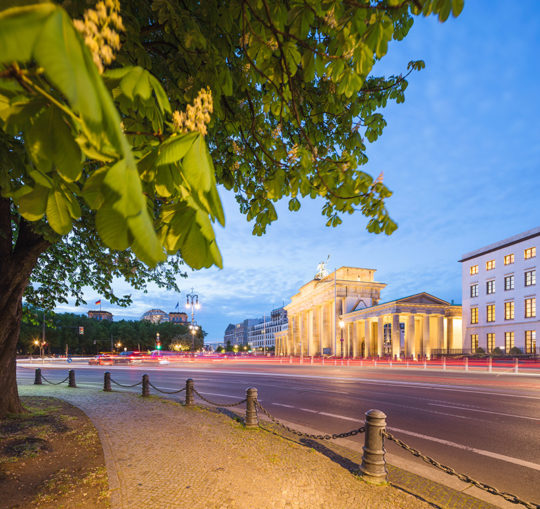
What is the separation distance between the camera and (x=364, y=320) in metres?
65.1

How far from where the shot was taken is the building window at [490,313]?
45.5 meters

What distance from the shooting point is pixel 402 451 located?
23.4ft

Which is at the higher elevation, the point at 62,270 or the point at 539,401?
the point at 62,270

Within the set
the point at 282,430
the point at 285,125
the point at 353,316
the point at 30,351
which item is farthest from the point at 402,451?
the point at 30,351

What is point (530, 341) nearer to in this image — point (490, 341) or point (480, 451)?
point (490, 341)

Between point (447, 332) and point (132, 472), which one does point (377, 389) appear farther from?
point (447, 332)

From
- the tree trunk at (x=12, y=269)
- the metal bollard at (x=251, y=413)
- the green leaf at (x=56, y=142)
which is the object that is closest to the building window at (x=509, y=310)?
the metal bollard at (x=251, y=413)

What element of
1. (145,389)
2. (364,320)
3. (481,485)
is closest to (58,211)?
(481,485)

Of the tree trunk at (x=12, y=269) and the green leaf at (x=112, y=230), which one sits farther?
the tree trunk at (x=12, y=269)

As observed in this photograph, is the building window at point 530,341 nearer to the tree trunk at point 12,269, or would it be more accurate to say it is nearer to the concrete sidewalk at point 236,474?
the concrete sidewalk at point 236,474

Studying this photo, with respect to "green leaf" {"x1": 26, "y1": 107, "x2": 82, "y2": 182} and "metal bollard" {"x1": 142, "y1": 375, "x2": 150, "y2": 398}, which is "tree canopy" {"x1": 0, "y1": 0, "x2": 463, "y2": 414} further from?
"metal bollard" {"x1": 142, "y1": 375, "x2": 150, "y2": 398}

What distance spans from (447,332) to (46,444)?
67399mm

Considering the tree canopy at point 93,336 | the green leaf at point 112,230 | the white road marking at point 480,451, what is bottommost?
the tree canopy at point 93,336

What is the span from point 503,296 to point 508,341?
5.67 metres
